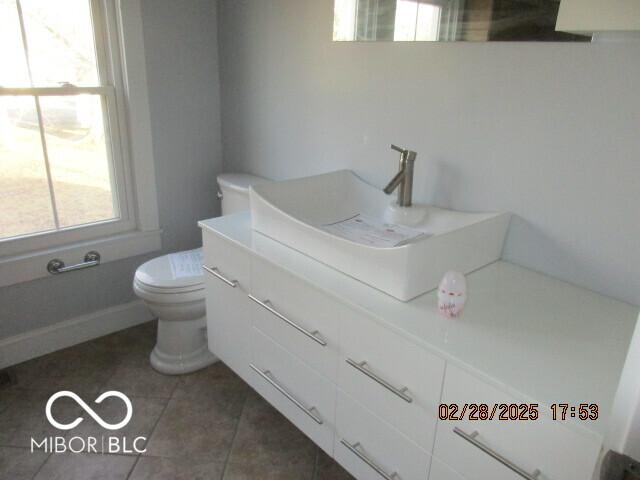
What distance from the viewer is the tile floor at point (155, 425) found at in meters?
1.58

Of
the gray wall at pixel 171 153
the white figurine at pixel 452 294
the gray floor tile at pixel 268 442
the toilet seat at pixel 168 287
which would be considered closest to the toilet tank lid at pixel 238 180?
the gray wall at pixel 171 153

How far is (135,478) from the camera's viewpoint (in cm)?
154

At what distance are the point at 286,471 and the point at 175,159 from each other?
4.89 ft

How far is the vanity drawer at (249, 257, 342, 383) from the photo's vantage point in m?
1.27

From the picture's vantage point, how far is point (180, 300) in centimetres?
187

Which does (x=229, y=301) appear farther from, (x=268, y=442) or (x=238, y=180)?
(x=238, y=180)

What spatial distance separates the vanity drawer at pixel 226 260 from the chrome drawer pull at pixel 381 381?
19.2 inches

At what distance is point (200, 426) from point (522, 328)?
1247 mm

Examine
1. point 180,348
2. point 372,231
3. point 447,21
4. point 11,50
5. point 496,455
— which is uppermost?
point 447,21

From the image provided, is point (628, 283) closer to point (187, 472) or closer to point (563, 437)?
point (563, 437)

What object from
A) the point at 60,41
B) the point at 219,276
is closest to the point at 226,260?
the point at 219,276

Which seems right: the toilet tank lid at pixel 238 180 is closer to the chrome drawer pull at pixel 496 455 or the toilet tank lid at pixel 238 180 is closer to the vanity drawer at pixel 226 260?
the vanity drawer at pixel 226 260

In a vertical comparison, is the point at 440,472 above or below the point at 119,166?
below

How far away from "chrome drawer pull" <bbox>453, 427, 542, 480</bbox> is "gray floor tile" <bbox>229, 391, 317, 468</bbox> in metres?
0.80
